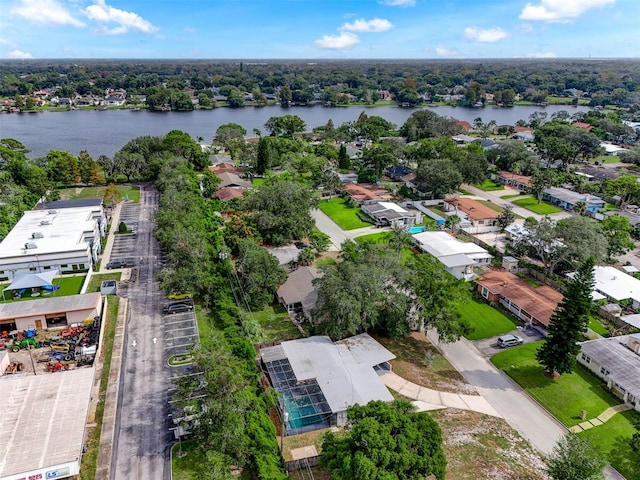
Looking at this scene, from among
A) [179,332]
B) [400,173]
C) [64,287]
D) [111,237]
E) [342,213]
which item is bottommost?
[179,332]

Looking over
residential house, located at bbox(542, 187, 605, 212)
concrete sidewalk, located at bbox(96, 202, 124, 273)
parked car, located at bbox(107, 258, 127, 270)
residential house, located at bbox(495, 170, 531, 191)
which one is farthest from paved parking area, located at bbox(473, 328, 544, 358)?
residential house, located at bbox(495, 170, 531, 191)

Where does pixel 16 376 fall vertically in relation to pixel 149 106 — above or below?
below

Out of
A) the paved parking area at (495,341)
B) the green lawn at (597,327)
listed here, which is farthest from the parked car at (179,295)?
the green lawn at (597,327)

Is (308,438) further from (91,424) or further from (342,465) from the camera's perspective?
(91,424)

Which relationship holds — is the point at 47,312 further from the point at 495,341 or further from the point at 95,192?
the point at 95,192

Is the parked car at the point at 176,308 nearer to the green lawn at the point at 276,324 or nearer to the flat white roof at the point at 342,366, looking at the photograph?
the green lawn at the point at 276,324

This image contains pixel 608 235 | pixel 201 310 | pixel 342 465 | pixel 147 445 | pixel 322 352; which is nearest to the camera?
pixel 342 465

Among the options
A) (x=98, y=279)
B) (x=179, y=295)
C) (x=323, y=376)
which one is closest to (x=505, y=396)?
(x=323, y=376)

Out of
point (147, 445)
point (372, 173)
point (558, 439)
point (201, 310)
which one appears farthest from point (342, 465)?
point (372, 173)
